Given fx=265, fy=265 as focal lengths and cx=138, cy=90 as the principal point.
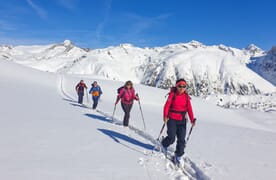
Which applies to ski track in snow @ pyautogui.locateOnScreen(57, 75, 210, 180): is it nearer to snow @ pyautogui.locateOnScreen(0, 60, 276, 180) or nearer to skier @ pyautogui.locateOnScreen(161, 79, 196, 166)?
snow @ pyautogui.locateOnScreen(0, 60, 276, 180)

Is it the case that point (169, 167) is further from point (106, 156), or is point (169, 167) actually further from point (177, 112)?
point (106, 156)

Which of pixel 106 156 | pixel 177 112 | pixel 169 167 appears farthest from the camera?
pixel 177 112

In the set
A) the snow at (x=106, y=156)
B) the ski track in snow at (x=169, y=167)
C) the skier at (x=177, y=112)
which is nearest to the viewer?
the snow at (x=106, y=156)

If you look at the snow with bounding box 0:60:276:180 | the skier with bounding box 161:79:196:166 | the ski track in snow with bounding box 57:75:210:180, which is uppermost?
the skier with bounding box 161:79:196:166

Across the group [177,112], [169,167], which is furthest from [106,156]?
[177,112]

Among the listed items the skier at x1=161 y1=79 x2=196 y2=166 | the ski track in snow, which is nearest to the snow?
the ski track in snow

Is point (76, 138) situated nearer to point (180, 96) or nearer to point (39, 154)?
point (39, 154)

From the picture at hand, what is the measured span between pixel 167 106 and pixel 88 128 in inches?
190

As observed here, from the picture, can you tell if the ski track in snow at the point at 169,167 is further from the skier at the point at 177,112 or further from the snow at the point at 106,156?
the skier at the point at 177,112

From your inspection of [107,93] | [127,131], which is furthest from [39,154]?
[107,93]

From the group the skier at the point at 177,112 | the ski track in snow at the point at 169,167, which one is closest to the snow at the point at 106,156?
the ski track in snow at the point at 169,167

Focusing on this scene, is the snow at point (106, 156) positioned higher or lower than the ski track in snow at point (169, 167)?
higher

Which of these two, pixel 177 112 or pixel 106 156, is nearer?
pixel 106 156

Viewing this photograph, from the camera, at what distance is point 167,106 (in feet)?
25.1
